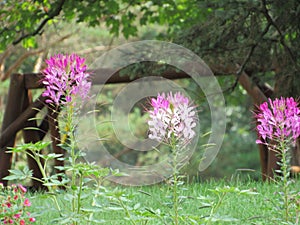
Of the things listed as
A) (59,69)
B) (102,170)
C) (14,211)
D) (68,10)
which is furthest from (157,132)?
(68,10)

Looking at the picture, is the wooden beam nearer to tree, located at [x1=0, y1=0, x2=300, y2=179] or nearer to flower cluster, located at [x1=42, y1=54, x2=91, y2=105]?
tree, located at [x1=0, y1=0, x2=300, y2=179]

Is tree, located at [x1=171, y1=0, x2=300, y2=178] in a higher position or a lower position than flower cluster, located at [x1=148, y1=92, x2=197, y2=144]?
higher

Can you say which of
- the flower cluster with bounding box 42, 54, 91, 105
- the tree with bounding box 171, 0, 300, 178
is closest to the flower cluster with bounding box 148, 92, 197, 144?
the flower cluster with bounding box 42, 54, 91, 105

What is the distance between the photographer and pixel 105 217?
360 cm

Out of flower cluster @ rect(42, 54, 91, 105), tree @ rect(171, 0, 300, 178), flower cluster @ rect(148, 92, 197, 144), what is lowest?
flower cluster @ rect(148, 92, 197, 144)

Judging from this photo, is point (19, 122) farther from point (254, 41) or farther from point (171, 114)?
point (171, 114)

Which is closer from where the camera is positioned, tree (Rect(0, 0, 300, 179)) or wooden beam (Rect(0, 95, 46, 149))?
tree (Rect(0, 0, 300, 179))

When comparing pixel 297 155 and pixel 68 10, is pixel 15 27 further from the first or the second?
pixel 297 155

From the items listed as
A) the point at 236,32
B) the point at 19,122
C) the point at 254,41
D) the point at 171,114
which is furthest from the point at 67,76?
the point at 19,122

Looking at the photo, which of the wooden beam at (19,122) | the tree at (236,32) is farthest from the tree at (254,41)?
the wooden beam at (19,122)

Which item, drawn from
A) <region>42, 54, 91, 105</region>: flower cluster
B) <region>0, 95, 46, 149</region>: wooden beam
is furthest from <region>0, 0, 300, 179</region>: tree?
<region>42, 54, 91, 105</region>: flower cluster

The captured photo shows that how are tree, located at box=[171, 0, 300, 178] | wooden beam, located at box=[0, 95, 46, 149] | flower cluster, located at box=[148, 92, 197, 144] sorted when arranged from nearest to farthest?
flower cluster, located at box=[148, 92, 197, 144] < tree, located at box=[171, 0, 300, 178] < wooden beam, located at box=[0, 95, 46, 149]

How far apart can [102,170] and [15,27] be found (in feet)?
14.9

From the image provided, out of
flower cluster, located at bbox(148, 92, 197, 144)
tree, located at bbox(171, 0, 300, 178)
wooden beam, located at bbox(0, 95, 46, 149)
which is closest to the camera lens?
flower cluster, located at bbox(148, 92, 197, 144)
